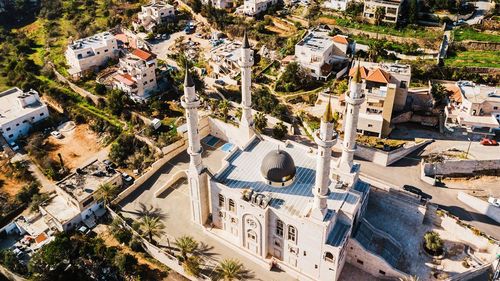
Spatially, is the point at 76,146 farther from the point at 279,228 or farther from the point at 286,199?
the point at 279,228

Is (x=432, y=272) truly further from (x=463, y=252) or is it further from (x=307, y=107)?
(x=307, y=107)

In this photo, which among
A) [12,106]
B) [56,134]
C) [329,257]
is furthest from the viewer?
[12,106]

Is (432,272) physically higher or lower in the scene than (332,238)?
lower

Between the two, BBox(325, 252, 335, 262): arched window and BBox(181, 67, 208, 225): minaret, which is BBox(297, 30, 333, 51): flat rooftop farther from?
BBox(325, 252, 335, 262): arched window

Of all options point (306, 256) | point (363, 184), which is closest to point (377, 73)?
point (363, 184)

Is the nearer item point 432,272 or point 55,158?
point 432,272

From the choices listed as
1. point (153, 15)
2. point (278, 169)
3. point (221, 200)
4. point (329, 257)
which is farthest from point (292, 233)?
point (153, 15)
